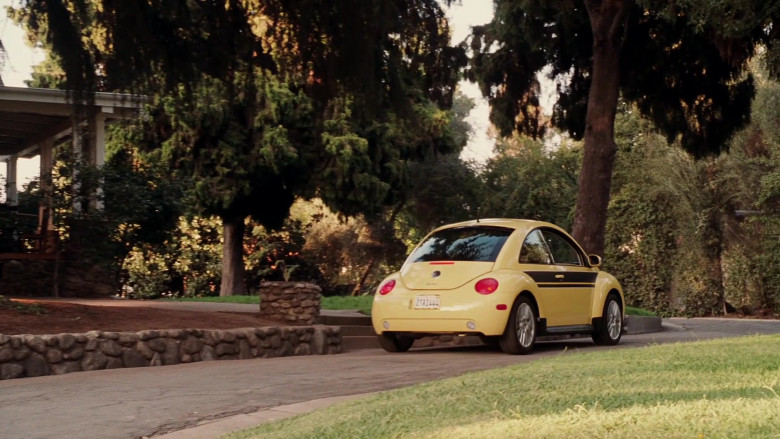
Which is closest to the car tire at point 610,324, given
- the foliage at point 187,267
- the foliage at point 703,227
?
the foliage at point 703,227

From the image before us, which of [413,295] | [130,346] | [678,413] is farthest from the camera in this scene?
[413,295]

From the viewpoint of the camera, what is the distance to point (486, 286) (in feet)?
38.7

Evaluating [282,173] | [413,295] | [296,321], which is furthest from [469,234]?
[282,173]

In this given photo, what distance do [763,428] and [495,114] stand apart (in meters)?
18.6

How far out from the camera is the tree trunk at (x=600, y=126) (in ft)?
60.9

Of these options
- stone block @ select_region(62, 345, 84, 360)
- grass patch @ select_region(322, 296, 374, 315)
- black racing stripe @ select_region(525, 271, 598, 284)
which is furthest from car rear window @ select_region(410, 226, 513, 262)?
grass patch @ select_region(322, 296, 374, 315)

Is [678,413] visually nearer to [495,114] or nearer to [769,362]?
[769,362]

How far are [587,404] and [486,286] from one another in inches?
245

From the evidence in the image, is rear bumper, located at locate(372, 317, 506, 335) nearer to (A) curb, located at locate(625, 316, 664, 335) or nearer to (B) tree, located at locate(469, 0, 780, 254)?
(B) tree, located at locate(469, 0, 780, 254)

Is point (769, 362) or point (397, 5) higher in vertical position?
point (397, 5)

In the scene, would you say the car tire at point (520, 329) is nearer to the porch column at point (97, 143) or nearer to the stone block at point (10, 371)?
the stone block at point (10, 371)

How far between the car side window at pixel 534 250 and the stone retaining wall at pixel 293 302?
3086 mm

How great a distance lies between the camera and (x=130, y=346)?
10914 mm

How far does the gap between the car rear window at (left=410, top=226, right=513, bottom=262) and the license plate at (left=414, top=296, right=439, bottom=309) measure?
65 cm
